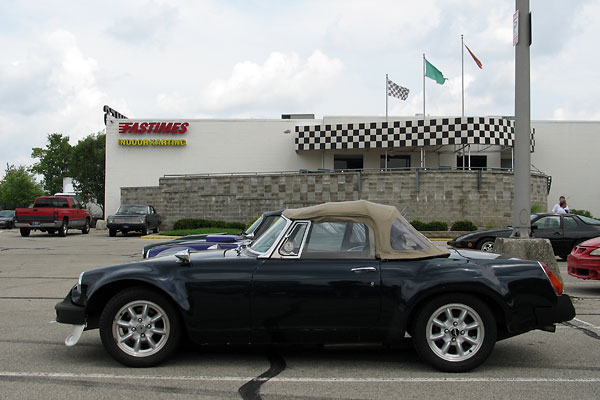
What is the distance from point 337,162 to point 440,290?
103 feet

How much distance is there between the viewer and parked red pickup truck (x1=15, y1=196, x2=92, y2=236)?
26.8 metres

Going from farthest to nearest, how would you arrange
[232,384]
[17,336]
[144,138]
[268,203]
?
[144,138] → [268,203] → [17,336] → [232,384]

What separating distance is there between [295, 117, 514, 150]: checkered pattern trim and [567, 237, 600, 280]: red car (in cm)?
2190

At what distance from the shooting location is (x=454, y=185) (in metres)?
28.3

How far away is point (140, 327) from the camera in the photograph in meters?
4.91

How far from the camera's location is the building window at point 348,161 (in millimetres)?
35656

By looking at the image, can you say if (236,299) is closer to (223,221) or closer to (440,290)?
(440,290)

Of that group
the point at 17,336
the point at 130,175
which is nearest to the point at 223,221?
the point at 130,175

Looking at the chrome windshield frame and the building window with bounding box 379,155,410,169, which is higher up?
the building window with bounding box 379,155,410,169

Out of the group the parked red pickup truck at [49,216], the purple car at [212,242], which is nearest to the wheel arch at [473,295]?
the purple car at [212,242]

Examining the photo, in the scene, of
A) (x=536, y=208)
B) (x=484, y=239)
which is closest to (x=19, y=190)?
(x=536, y=208)

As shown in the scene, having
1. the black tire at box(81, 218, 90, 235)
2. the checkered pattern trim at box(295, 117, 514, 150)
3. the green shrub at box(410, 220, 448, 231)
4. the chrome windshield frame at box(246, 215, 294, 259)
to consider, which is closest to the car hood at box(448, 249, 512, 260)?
the chrome windshield frame at box(246, 215, 294, 259)

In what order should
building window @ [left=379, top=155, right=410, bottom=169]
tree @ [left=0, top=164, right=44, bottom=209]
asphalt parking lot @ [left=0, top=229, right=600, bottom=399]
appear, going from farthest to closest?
tree @ [left=0, top=164, right=44, bottom=209]
building window @ [left=379, top=155, right=410, bottom=169]
asphalt parking lot @ [left=0, top=229, right=600, bottom=399]

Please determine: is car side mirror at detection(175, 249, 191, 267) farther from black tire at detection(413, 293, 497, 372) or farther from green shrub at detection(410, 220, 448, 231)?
green shrub at detection(410, 220, 448, 231)
